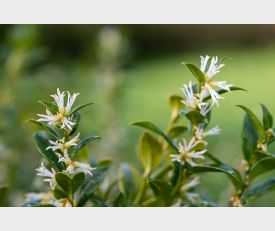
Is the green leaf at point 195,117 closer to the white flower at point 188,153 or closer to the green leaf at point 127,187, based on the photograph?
the white flower at point 188,153

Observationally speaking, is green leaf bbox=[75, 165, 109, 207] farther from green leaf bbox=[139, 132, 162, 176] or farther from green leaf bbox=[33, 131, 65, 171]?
green leaf bbox=[139, 132, 162, 176]

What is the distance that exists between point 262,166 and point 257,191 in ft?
0.22

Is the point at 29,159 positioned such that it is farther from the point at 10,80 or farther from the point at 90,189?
the point at 90,189

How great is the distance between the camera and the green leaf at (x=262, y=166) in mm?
865

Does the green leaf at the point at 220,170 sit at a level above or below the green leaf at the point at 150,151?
below

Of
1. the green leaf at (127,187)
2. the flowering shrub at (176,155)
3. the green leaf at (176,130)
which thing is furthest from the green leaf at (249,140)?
the green leaf at (127,187)

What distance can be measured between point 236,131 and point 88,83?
1420 millimetres

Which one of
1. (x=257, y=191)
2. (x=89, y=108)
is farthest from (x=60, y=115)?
(x=89, y=108)

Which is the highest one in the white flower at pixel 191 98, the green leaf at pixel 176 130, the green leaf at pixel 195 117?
the white flower at pixel 191 98

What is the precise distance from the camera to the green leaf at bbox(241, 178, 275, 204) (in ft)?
3.06

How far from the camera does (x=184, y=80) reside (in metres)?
5.89

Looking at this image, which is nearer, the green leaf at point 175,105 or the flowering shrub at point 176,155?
the flowering shrub at point 176,155

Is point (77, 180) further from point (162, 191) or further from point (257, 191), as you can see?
point (257, 191)

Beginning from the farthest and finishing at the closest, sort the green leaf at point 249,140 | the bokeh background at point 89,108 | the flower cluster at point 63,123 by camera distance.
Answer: the bokeh background at point 89,108 < the green leaf at point 249,140 < the flower cluster at point 63,123
